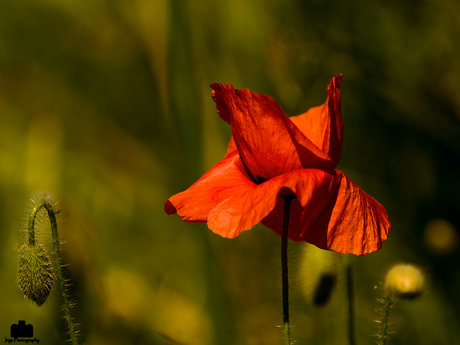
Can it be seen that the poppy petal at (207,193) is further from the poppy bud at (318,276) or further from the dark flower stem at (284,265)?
the poppy bud at (318,276)

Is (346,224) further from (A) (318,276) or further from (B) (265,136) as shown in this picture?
(A) (318,276)

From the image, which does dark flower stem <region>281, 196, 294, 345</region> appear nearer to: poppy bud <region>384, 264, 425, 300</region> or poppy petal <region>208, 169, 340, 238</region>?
poppy petal <region>208, 169, 340, 238</region>

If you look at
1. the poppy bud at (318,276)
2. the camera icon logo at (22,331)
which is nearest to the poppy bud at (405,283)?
the poppy bud at (318,276)

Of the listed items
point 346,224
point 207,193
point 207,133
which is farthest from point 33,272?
point 207,133

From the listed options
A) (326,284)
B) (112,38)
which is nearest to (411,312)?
(326,284)

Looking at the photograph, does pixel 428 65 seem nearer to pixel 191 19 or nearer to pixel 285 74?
pixel 285 74
